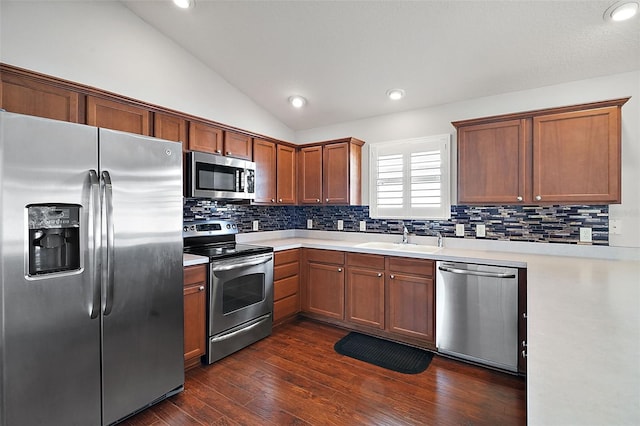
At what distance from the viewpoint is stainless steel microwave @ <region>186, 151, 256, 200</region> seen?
9.20 feet

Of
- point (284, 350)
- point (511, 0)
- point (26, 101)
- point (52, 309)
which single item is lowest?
point (284, 350)

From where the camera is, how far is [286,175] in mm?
3973

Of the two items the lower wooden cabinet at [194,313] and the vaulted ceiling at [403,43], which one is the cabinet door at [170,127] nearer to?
the vaulted ceiling at [403,43]

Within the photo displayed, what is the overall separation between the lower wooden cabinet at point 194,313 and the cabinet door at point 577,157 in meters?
2.91

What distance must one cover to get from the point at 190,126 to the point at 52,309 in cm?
186

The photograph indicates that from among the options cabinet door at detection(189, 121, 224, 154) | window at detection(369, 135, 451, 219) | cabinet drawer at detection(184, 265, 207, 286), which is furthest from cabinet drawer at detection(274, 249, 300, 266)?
cabinet door at detection(189, 121, 224, 154)

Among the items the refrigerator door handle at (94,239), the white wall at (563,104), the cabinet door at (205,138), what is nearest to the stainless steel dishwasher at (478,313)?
the white wall at (563,104)

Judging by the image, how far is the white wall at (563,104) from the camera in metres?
2.49

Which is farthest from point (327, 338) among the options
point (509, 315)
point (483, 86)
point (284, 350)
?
point (483, 86)

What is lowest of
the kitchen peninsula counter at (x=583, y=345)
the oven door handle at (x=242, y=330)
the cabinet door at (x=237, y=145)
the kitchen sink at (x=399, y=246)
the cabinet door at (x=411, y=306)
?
the oven door handle at (x=242, y=330)

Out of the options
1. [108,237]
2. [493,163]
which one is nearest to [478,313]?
[493,163]

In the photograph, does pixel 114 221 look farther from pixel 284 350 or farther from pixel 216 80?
pixel 216 80

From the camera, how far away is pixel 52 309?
163cm

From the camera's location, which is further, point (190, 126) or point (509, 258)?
point (190, 126)
